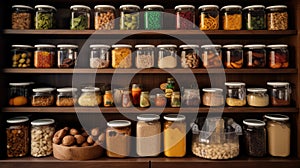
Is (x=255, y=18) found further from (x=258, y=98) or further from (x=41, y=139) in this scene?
(x=41, y=139)

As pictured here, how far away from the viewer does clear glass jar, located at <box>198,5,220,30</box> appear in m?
1.45

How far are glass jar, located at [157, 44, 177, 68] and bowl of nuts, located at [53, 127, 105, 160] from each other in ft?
1.80

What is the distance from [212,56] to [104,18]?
0.68 m

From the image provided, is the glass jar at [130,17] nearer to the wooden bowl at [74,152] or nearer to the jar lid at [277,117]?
the wooden bowl at [74,152]

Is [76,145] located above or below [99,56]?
below

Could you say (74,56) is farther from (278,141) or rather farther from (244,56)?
(278,141)

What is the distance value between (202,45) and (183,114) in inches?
18.1

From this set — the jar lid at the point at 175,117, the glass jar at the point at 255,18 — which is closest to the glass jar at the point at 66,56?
the jar lid at the point at 175,117

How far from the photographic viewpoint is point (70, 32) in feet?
4.66

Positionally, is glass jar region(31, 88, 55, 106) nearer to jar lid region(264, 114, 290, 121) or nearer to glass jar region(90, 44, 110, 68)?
glass jar region(90, 44, 110, 68)

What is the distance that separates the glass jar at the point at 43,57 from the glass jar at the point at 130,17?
46cm

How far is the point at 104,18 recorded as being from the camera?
4.76 feet

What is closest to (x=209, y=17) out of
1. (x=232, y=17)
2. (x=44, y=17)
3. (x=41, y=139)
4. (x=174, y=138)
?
(x=232, y=17)

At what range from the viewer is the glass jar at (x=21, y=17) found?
1.44m
